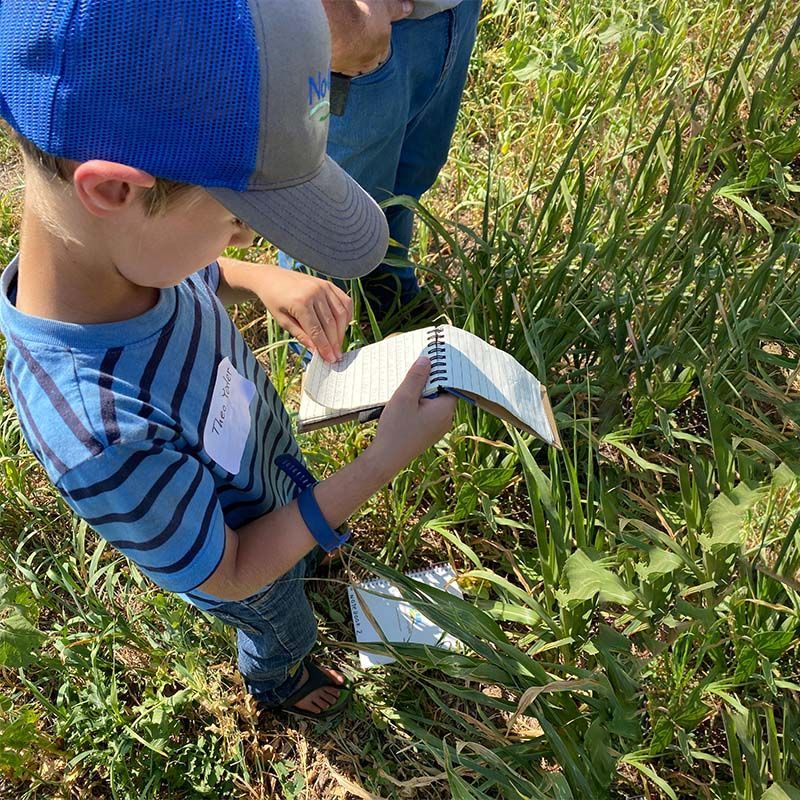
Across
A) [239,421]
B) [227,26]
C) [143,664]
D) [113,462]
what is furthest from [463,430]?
[227,26]

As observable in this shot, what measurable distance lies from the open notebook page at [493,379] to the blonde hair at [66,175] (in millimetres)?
505

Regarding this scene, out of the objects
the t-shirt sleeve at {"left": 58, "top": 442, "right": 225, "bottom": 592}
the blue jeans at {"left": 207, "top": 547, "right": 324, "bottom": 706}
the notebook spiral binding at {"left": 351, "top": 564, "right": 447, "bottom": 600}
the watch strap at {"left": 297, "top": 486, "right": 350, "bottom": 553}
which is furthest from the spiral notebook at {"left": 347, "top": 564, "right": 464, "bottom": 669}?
the t-shirt sleeve at {"left": 58, "top": 442, "right": 225, "bottom": 592}

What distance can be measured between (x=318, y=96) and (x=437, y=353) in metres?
0.50

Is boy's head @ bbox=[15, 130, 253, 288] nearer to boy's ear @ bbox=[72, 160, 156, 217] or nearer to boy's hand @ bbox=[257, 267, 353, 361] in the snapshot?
boy's ear @ bbox=[72, 160, 156, 217]

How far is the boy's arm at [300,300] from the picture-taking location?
1.26 metres

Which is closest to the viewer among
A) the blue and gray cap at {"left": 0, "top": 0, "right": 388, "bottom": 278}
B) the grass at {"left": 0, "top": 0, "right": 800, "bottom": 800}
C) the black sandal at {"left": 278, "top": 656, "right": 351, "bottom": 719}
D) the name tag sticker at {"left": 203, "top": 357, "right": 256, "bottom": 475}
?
the blue and gray cap at {"left": 0, "top": 0, "right": 388, "bottom": 278}

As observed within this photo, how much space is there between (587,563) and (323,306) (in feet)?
1.99

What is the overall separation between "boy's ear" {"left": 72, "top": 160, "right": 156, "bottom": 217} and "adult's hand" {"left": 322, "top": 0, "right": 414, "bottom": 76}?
0.51 metres

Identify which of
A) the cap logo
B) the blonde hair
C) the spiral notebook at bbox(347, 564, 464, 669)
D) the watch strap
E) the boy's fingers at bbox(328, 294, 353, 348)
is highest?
the cap logo

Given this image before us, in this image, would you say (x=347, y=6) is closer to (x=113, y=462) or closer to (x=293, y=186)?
(x=293, y=186)

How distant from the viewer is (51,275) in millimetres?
833

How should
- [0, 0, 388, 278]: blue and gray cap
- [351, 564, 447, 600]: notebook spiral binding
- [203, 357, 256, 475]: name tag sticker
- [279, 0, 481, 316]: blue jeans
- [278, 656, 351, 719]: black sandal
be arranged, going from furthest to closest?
[351, 564, 447, 600]: notebook spiral binding
[278, 656, 351, 719]: black sandal
[279, 0, 481, 316]: blue jeans
[203, 357, 256, 475]: name tag sticker
[0, 0, 388, 278]: blue and gray cap

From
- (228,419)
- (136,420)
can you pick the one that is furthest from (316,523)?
(136,420)

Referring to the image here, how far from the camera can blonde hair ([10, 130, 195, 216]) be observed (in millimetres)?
716
